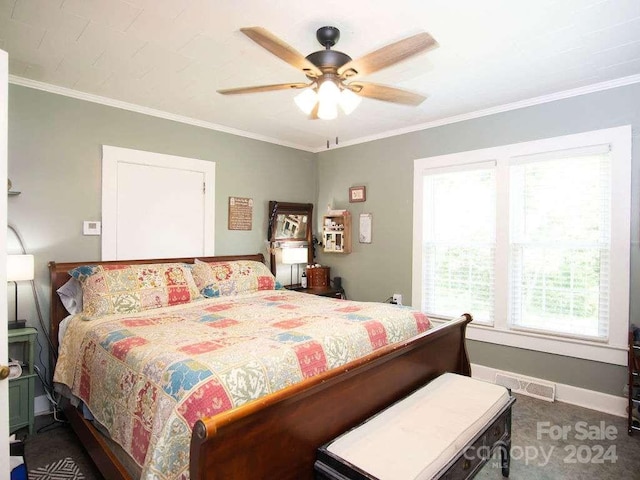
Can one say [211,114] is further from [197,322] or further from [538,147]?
[538,147]

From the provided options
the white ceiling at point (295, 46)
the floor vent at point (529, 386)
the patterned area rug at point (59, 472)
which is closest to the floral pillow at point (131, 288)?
the patterned area rug at point (59, 472)

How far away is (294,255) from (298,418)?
2.97 metres

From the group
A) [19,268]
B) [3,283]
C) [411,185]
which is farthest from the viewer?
[411,185]

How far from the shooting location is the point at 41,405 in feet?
9.14

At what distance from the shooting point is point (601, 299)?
9.37 ft

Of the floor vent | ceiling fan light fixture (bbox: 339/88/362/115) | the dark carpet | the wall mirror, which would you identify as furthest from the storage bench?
the wall mirror

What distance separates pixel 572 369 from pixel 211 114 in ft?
12.9

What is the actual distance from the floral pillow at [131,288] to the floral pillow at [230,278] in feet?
0.51

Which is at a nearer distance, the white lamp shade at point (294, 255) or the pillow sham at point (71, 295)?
the pillow sham at point (71, 295)

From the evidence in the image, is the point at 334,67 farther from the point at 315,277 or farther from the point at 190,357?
the point at 315,277

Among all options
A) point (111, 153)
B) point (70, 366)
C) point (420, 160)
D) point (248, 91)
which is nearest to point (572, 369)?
point (420, 160)

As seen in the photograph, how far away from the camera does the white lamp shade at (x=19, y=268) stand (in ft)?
7.92

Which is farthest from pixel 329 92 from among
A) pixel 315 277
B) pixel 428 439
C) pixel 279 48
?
pixel 315 277

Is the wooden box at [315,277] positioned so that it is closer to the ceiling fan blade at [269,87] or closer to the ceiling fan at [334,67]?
the ceiling fan at [334,67]
